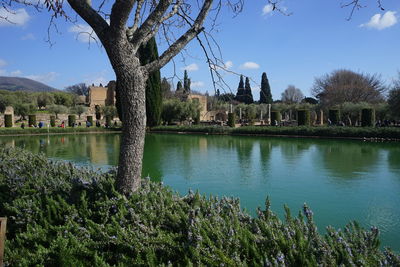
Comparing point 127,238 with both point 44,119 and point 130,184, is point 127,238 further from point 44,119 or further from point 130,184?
point 44,119

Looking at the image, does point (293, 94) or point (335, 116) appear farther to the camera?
point (293, 94)

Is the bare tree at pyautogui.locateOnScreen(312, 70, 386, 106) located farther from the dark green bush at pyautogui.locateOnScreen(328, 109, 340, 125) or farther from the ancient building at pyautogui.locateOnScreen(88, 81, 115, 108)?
the ancient building at pyautogui.locateOnScreen(88, 81, 115, 108)

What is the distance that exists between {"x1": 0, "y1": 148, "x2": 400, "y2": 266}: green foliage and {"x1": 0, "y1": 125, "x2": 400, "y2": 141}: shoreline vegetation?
63.2 ft

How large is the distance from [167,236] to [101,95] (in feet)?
153

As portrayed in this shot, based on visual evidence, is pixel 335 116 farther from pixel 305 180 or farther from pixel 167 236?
pixel 167 236

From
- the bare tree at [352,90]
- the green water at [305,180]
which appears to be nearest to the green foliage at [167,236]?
the green water at [305,180]

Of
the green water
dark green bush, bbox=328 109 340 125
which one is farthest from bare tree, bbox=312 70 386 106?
the green water

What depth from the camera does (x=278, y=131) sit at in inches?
942

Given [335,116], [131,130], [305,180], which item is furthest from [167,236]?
[335,116]

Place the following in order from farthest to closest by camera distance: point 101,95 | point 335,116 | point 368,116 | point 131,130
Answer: point 101,95, point 335,116, point 368,116, point 131,130

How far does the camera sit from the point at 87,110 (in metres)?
45.7

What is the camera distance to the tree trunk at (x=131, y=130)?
3094 millimetres

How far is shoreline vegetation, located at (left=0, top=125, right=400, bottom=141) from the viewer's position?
1979 cm

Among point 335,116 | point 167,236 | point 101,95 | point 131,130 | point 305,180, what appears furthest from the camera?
point 101,95
